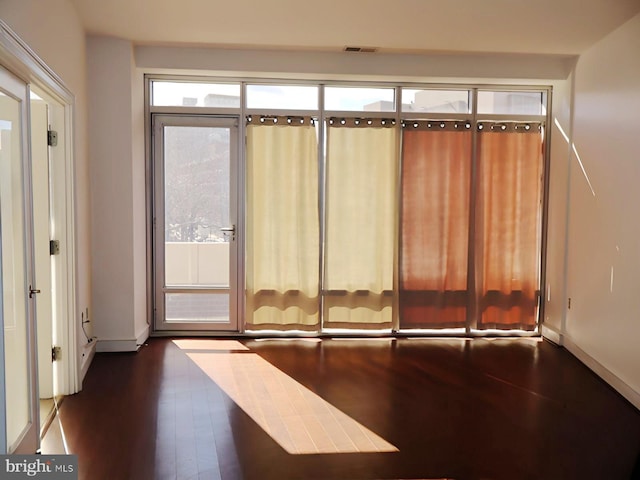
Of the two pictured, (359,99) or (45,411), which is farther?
(359,99)

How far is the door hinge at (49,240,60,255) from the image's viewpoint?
13.1 ft

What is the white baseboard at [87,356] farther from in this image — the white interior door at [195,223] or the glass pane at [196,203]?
the glass pane at [196,203]

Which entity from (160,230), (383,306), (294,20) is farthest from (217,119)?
(383,306)

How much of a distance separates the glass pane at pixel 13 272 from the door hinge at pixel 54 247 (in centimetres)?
107

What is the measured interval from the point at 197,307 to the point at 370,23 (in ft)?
10.3

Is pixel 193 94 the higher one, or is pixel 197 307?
pixel 193 94

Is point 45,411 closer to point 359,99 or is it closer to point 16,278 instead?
point 16,278

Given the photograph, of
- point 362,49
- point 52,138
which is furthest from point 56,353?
point 362,49

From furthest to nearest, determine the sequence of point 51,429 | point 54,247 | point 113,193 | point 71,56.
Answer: point 113,193, point 71,56, point 54,247, point 51,429

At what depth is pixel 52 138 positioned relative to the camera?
12.8 ft

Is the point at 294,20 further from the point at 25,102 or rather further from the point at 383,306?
the point at 383,306

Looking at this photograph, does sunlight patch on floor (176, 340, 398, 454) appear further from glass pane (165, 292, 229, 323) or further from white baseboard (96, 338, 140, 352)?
glass pane (165, 292, 229, 323)

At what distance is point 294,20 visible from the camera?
4.31m

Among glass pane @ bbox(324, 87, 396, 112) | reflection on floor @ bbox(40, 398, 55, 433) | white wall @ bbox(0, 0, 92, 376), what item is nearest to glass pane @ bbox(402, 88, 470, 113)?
glass pane @ bbox(324, 87, 396, 112)
